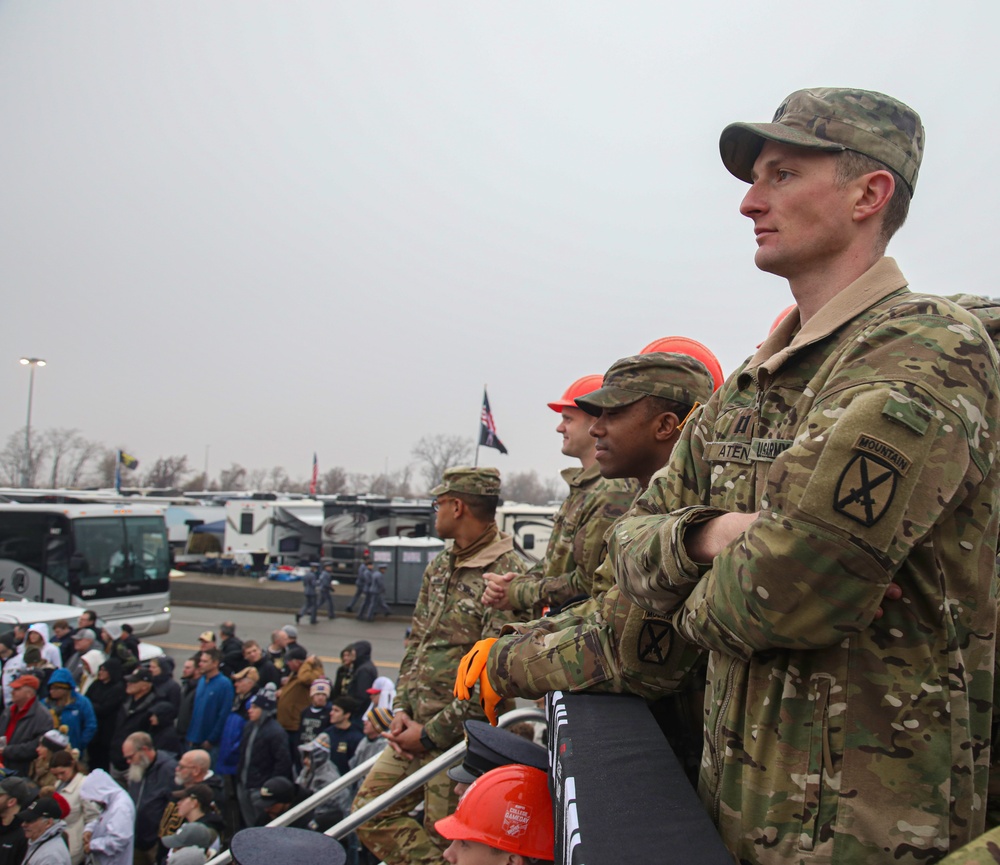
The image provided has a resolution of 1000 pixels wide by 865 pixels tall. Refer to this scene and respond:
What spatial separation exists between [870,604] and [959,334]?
495 millimetres

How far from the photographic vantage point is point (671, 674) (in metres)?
1.94

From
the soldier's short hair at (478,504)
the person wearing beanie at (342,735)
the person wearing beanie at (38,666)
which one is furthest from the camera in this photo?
the person wearing beanie at (38,666)

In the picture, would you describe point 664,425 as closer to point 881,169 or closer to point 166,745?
point 881,169

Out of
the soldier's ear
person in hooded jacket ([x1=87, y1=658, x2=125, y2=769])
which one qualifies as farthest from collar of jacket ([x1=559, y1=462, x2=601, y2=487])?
person in hooded jacket ([x1=87, y1=658, x2=125, y2=769])

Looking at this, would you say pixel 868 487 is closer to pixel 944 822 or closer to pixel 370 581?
pixel 944 822

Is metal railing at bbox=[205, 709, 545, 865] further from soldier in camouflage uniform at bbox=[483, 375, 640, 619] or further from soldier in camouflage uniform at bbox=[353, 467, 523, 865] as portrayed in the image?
soldier in camouflage uniform at bbox=[483, 375, 640, 619]

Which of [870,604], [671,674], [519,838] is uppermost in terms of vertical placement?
[870,604]

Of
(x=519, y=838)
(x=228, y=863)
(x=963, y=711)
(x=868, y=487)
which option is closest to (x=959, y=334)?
(x=868, y=487)

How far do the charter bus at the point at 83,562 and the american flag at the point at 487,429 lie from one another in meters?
8.74

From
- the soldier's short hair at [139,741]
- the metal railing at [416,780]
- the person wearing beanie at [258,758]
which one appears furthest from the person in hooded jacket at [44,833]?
the metal railing at [416,780]

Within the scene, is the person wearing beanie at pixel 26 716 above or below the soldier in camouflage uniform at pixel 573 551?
below

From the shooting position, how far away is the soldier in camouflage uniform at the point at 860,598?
1.20m

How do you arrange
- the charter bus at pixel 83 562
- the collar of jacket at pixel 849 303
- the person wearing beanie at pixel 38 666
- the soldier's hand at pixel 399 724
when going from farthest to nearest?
the charter bus at pixel 83 562, the person wearing beanie at pixel 38 666, the soldier's hand at pixel 399 724, the collar of jacket at pixel 849 303

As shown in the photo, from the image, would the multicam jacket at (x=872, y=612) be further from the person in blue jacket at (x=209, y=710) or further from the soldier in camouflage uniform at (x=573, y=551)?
the person in blue jacket at (x=209, y=710)
